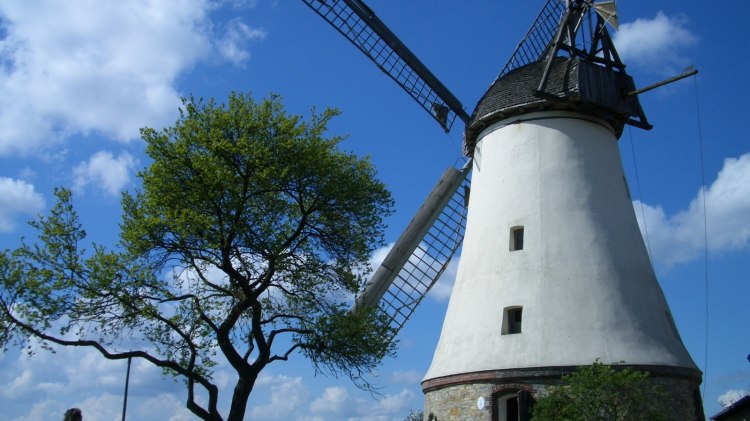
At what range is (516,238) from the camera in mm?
18469

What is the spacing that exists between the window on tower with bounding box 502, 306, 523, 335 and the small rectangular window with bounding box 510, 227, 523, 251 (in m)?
1.66

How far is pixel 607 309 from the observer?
54.6 ft

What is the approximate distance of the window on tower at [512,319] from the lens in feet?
56.4

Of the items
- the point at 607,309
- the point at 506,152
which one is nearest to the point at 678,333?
the point at 607,309

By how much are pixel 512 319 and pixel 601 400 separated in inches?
149

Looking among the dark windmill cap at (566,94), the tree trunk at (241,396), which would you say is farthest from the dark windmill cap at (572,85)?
the tree trunk at (241,396)

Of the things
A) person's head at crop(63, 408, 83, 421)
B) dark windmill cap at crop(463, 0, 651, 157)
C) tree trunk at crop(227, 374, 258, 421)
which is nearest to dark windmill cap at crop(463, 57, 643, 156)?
dark windmill cap at crop(463, 0, 651, 157)

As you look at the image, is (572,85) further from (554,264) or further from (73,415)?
(73,415)

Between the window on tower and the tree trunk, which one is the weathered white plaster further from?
the tree trunk

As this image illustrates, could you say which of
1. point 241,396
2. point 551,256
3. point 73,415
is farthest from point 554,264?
point 73,415

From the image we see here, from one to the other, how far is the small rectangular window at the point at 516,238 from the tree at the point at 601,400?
14.0 ft

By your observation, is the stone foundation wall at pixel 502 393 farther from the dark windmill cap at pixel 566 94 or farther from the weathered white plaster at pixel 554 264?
the dark windmill cap at pixel 566 94

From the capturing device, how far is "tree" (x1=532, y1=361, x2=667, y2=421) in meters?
13.9

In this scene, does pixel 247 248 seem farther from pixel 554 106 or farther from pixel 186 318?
pixel 554 106
